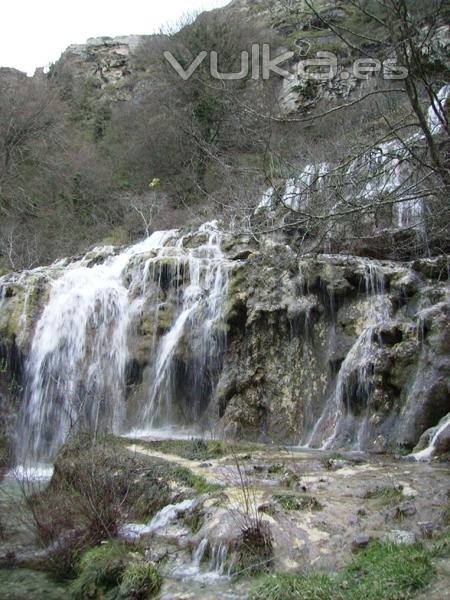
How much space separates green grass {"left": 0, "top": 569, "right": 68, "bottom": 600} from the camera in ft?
15.0

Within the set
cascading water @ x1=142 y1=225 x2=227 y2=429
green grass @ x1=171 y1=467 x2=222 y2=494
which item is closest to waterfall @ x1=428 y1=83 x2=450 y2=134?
green grass @ x1=171 y1=467 x2=222 y2=494

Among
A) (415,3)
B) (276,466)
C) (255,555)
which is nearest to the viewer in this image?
(255,555)

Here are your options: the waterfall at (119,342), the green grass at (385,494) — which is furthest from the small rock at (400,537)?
the waterfall at (119,342)

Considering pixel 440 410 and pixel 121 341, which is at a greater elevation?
pixel 121 341

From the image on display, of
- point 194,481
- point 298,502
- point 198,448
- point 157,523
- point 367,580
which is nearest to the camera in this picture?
point 367,580

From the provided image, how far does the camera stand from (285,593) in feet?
12.1

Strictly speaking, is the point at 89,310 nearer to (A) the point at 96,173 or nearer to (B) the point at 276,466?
(B) the point at 276,466

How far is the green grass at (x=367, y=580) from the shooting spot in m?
3.51

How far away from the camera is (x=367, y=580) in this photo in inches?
144

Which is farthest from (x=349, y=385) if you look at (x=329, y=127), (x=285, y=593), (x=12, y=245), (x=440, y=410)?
(x=12, y=245)

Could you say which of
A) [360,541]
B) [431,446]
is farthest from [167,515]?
[431,446]

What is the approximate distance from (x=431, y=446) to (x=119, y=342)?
22.3 feet

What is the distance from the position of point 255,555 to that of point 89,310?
350 inches

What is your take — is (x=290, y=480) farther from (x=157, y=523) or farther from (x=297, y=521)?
(x=157, y=523)
